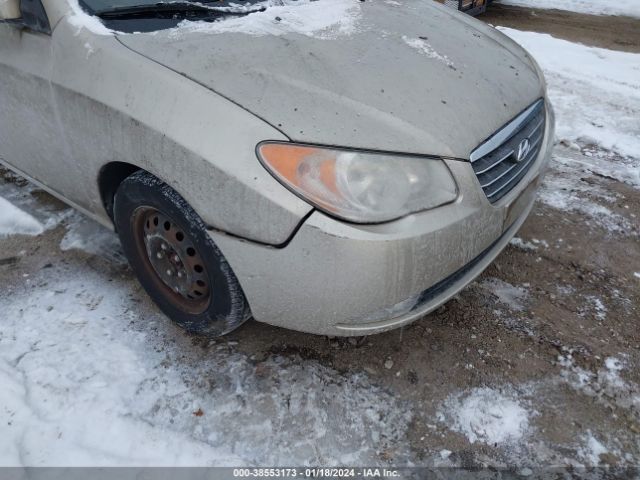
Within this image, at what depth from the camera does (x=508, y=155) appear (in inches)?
79.0

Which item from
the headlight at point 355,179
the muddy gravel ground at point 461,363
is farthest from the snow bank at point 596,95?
the headlight at point 355,179

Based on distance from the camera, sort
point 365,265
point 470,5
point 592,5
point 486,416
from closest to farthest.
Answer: point 365,265
point 486,416
point 470,5
point 592,5

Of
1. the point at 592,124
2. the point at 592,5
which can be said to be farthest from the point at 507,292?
the point at 592,5

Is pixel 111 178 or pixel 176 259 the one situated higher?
pixel 111 178

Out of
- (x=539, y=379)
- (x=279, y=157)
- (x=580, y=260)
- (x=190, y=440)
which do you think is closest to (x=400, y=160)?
(x=279, y=157)

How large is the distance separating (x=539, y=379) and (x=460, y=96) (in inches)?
47.1

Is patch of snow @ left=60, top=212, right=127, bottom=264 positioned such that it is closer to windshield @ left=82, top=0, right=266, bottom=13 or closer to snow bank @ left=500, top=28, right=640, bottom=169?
windshield @ left=82, top=0, right=266, bottom=13

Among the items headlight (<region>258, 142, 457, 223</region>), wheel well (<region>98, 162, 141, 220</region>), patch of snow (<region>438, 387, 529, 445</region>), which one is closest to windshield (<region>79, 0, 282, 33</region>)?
wheel well (<region>98, 162, 141, 220</region>)

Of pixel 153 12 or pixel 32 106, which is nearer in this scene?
pixel 153 12

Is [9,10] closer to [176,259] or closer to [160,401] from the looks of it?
[176,259]

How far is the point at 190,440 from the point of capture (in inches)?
73.5

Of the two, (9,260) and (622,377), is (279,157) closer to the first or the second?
(622,377)

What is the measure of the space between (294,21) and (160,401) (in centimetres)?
172

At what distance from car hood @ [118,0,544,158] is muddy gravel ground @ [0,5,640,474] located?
0.92m
